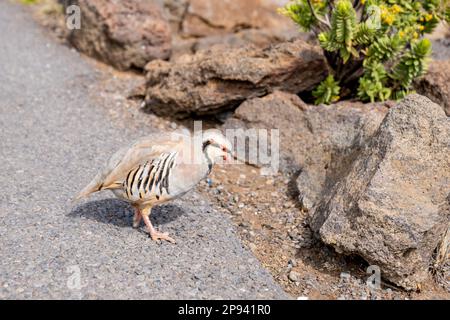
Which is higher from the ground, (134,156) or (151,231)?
(134,156)

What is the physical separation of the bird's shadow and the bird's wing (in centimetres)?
66

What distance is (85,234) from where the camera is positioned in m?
6.39

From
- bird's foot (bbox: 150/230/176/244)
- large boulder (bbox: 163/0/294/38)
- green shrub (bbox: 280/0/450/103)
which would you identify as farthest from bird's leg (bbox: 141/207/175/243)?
large boulder (bbox: 163/0/294/38)

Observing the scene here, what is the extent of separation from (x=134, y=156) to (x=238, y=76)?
11.5 feet

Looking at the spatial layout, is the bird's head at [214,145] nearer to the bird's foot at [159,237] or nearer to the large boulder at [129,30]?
the bird's foot at [159,237]

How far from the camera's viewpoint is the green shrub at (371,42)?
28.0 ft

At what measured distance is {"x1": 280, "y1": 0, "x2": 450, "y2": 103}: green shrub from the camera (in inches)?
336

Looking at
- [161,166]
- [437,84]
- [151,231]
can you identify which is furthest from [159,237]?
[437,84]

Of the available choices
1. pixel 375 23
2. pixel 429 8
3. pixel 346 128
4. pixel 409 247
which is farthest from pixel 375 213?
pixel 429 8

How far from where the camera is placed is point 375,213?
584 centimetres

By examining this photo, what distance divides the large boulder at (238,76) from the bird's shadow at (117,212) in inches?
107

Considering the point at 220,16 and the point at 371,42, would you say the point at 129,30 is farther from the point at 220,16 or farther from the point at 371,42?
the point at 371,42

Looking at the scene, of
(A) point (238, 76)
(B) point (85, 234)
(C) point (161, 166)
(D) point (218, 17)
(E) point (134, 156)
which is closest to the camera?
(C) point (161, 166)

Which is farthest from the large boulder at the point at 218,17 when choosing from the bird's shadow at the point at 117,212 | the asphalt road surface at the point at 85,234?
the bird's shadow at the point at 117,212
